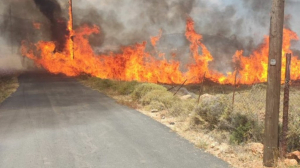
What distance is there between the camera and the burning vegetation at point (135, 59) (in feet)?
94.6

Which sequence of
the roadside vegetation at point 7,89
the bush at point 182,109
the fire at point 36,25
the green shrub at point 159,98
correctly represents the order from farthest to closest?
the fire at point 36,25, the roadside vegetation at point 7,89, the green shrub at point 159,98, the bush at point 182,109

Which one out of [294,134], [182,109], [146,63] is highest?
[146,63]

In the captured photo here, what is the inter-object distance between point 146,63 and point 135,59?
137 centimetres

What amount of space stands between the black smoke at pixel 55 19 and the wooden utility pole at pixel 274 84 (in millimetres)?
37870

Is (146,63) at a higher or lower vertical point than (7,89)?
higher

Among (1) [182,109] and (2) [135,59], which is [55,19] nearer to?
(2) [135,59]

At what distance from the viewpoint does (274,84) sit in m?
4.89

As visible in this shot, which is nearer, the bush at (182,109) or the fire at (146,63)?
the bush at (182,109)

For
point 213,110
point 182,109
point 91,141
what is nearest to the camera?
point 91,141

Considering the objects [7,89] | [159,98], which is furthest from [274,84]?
[7,89]

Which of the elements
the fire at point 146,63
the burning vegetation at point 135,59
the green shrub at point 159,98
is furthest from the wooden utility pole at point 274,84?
the fire at point 146,63

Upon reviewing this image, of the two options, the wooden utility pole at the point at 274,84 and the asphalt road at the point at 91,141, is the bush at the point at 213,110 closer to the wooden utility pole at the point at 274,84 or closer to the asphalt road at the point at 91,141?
the asphalt road at the point at 91,141

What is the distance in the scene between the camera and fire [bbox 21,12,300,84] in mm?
28516

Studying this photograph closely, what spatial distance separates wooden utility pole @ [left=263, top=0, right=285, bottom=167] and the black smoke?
37870mm
